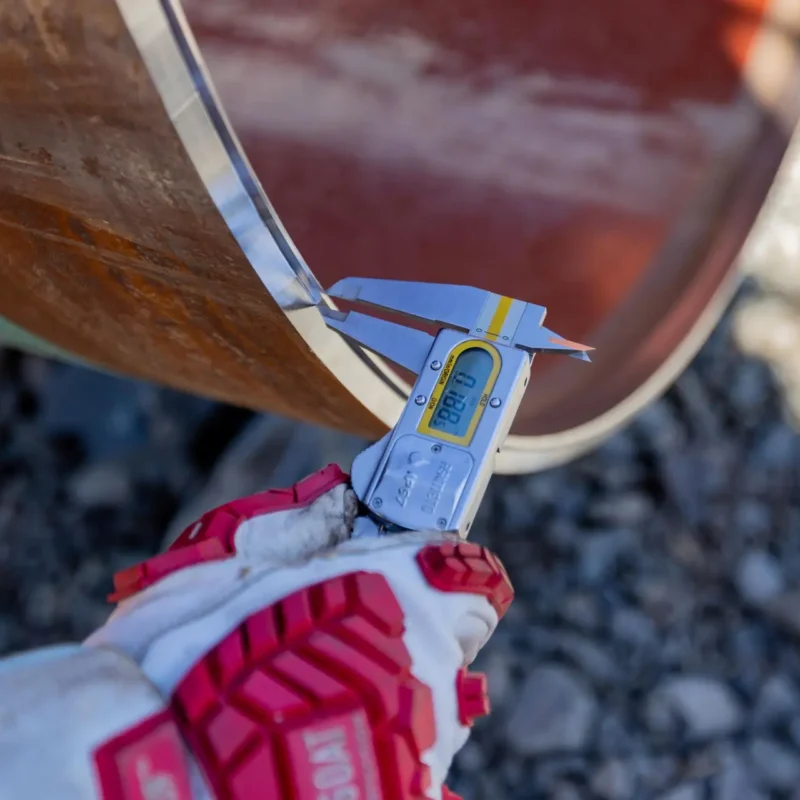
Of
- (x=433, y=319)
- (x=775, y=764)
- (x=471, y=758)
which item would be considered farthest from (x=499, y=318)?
(x=775, y=764)

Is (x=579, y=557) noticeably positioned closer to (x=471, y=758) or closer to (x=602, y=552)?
(x=602, y=552)

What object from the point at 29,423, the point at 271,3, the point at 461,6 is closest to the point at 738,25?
the point at 461,6

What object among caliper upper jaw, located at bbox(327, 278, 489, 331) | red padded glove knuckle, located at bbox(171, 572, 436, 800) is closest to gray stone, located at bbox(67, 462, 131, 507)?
caliper upper jaw, located at bbox(327, 278, 489, 331)

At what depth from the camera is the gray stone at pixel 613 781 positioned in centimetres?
99

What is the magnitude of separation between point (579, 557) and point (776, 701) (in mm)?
266

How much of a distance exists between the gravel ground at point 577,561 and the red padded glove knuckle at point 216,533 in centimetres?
62

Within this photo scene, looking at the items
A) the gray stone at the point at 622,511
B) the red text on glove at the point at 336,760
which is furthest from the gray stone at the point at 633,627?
the red text on glove at the point at 336,760

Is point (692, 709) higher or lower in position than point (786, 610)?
lower

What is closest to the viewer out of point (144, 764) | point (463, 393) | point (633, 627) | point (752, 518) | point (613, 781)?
point (144, 764)

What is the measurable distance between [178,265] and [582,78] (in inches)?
30.8

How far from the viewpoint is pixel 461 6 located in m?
1.17

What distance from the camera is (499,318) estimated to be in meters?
0.47

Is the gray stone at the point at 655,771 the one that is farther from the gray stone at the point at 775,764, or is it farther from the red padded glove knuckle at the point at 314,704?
the red padded glove knuckle at the point at 314,704

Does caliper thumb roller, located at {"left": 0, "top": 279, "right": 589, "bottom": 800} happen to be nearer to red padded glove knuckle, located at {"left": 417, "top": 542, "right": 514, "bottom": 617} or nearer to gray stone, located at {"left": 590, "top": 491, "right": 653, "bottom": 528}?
red padded glove knuckle, located at {"left": 417, "top": 542, "right": 514, "bottom": 617}
